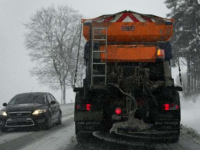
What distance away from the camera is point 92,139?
9.77 meters

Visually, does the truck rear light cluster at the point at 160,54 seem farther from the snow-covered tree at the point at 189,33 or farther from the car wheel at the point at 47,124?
the snow-covered tree at the point at 189,33

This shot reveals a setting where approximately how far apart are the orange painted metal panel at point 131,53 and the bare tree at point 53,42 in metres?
40.1

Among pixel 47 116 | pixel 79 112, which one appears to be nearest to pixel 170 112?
pixel 79 112

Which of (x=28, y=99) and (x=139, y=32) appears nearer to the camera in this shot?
(x=139, y=32)

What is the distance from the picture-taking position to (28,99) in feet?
48.6

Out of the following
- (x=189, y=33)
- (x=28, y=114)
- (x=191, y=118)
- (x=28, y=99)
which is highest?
(x=189, y=33)

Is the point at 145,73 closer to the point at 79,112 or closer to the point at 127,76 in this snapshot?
the point at 127,76

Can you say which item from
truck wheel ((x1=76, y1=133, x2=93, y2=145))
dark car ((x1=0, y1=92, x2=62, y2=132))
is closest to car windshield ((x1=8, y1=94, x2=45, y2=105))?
dark car ((x1=0, y1=92, x2=62, y2=132))

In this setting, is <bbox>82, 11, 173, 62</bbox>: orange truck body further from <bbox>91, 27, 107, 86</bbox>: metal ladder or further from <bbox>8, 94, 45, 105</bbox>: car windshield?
<bbox>8, 94, 45, 105</bbox>: car windshield

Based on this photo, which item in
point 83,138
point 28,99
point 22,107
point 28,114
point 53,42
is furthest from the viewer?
point 53,42

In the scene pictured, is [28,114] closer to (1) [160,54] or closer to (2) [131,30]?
(2) [131,30]

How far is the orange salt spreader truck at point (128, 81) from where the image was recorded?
27.8ft

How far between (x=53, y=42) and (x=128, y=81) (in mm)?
42053

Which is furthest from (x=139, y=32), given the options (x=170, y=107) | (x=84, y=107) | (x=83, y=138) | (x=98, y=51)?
(x=83, y=138)
